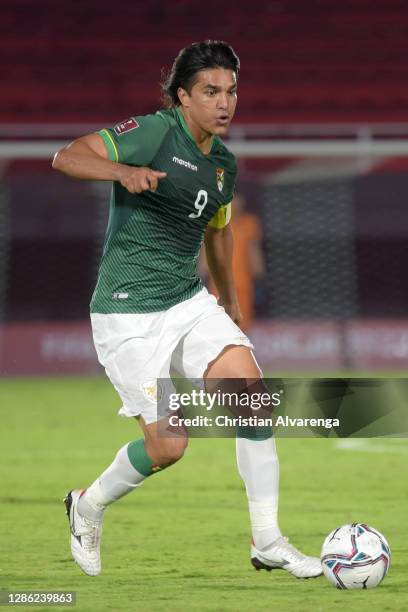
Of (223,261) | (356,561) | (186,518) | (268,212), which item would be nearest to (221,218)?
(223,261)

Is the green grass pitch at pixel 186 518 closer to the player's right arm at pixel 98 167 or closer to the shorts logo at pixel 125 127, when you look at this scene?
the player's right arm at pixel 98 167

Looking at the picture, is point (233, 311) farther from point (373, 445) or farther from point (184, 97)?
point (373, 445)

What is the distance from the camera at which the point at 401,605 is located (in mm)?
4109

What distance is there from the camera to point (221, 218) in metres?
5.16

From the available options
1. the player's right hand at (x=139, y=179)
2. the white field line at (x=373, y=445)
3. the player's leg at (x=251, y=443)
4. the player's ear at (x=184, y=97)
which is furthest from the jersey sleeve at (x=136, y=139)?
the white field line at (x=373, y=445)

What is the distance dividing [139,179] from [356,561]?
1522 millimetres

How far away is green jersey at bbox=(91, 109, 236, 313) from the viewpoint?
4727 millimetres

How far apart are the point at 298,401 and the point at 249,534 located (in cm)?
100

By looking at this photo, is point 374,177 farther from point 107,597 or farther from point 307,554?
point 107,597

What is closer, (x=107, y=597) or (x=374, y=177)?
(x=107, y=597)

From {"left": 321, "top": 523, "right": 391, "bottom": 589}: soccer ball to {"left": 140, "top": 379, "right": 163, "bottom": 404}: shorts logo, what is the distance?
2.65 ft

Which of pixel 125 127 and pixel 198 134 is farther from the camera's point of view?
pixel 198 134

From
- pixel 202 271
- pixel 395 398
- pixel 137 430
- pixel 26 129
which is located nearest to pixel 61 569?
pixel 395 398

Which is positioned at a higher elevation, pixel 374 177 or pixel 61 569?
pixel 374 177
